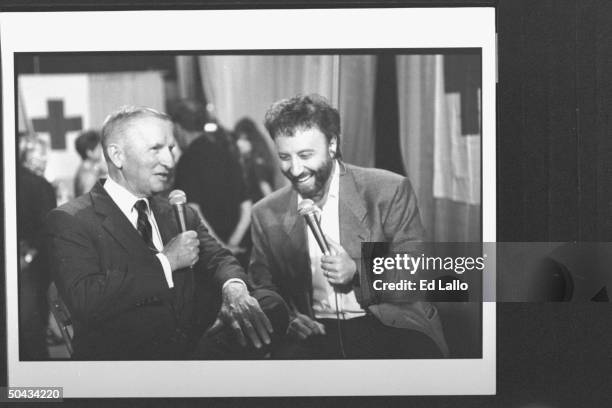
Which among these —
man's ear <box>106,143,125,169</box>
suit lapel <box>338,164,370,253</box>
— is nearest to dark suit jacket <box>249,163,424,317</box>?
suit lapel <box>338,164,370,253</box>

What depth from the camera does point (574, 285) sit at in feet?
7.84

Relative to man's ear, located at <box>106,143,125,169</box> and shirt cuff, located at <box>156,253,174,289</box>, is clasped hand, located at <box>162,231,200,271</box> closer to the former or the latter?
shirt cuff, located at <box>156,253,174,289</box>

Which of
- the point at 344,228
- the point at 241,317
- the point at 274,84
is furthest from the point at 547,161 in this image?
the point at 241,317

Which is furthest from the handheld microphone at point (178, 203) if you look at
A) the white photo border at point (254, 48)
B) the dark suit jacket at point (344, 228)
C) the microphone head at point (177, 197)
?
the white photo border at point (254, 48)

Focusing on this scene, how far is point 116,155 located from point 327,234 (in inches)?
30.0

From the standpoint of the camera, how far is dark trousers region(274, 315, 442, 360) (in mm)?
2344

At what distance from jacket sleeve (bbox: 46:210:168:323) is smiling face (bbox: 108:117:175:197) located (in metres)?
0.22

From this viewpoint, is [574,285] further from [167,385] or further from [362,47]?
[167,385]

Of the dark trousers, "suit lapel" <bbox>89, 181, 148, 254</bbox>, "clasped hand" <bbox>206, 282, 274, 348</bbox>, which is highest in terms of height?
"suit lapel" <bbox>89, 181, 148, 254</bbox>

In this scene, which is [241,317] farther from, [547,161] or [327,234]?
[547,161]

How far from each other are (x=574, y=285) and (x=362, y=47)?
111 cm

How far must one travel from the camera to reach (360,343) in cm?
235

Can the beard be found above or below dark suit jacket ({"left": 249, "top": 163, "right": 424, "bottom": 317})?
above

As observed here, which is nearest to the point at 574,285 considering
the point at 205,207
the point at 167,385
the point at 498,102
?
the point at 498,102
